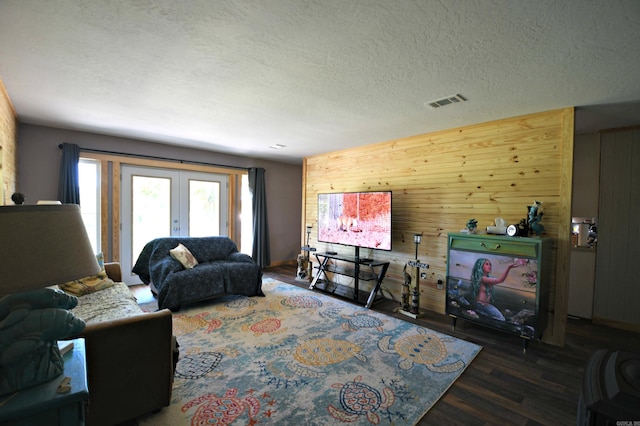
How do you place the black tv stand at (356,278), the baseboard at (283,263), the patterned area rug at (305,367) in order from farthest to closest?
the baseboard at (283,263) → the black tv stand at (356,278) → the patterned area rug at (305,367)

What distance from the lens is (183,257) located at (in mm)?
3748

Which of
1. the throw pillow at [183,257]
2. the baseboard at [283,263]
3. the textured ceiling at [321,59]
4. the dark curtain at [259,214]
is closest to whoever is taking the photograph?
the textured ceiling at [321,59]

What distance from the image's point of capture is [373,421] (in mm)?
A: 1732

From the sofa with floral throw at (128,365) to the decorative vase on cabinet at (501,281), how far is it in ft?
9.18

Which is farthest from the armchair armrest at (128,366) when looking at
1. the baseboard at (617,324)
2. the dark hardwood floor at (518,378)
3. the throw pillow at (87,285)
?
the baseboard at (617,324)

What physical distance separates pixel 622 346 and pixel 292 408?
3.45m

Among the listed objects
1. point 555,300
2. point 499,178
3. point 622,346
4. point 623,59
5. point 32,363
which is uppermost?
Answer: point 623,59

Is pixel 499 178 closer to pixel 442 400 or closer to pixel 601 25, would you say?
pixel 601 25

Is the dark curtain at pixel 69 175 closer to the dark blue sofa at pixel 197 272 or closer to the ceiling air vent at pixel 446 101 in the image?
the dark blue sofa at pixel 197 272

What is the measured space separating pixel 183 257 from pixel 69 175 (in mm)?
2020

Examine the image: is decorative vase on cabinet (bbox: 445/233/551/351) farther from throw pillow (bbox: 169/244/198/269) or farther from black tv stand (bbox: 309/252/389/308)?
throw pillow (bbox: 169/244/198/269)

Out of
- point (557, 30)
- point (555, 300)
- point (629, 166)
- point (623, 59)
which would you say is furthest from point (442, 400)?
point (629, 166)

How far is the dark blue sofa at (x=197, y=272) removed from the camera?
135 inches

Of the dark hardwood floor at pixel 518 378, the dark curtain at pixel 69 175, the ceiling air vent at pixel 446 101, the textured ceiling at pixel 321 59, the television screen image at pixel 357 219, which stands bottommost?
the dark hardwood floor at pixel 518 378
